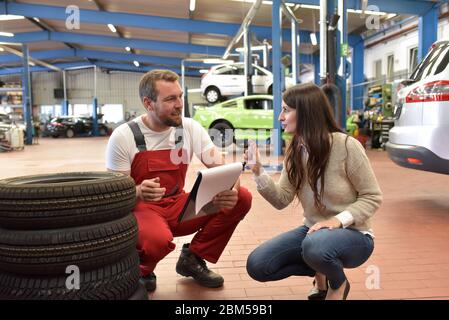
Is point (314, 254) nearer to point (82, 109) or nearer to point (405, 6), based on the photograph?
point (405, 6)

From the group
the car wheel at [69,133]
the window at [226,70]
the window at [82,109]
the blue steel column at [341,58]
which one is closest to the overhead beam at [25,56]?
the window at [82,109]

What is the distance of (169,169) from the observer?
2.55 meters

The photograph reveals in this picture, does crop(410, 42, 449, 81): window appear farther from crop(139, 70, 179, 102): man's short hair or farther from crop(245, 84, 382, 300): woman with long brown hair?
crop(139, 70, 179, 102): man's short hair


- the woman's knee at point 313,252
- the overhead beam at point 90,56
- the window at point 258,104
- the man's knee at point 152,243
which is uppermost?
the overhead beam at point 90,56

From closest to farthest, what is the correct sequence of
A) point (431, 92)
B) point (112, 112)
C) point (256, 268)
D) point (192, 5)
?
point (256, 268) < point (431, 92) < point (192, 5) < point (112, 112)

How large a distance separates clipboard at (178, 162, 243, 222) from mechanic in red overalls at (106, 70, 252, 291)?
0.53 feet

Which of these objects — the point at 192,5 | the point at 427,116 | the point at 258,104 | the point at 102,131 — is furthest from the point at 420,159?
the point at 102,131

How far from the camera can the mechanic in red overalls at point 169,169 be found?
2402 mm

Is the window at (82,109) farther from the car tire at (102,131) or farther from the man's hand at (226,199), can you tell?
the man's hand at (226,199)

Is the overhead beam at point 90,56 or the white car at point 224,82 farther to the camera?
the overhead beam at point 90,56

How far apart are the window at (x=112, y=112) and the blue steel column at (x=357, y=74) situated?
779 inches

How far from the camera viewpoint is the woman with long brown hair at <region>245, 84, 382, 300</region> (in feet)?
6.26

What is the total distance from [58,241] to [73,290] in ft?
0.73
